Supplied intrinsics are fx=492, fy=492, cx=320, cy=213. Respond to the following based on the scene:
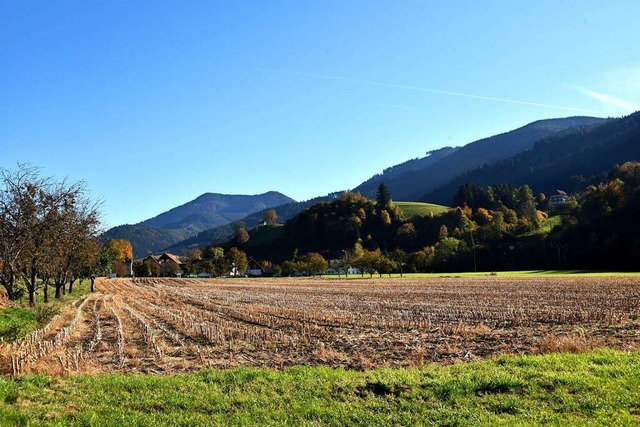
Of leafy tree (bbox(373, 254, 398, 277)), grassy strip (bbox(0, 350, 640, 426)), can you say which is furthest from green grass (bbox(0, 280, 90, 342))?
leafy tree (bbox(373, 254, 398, 277))

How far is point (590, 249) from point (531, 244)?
17756 mm

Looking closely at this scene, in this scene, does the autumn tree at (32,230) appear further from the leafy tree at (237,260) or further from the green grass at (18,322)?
the leafy tree at (237,260)

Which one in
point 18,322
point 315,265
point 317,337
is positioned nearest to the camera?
point 317,337

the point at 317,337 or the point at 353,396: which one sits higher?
the point at 353,396

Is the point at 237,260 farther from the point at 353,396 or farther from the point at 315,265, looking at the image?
the point at 353,396

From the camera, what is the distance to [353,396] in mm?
11070

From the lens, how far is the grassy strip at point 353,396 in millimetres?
9461

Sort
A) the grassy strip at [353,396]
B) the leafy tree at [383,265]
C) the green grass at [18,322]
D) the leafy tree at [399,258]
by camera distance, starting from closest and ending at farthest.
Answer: the grassy strip at [353,396] → the green grass at [18,322] → the leafy tree at [383,265] → the leafy tree at [399,258]

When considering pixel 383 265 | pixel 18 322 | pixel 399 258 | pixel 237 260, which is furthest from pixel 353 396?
pixel 237 260

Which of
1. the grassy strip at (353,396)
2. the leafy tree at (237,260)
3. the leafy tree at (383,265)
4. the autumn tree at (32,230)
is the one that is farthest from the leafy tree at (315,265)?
the grassy strip at (353,396)

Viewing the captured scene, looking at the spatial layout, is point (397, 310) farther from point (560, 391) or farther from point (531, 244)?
point (531, 244)

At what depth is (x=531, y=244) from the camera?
434 ft

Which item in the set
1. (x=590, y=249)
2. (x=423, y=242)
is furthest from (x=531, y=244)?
(x=423, y=242)

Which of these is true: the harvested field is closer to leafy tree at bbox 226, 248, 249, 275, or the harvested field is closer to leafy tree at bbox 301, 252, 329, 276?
leafy tree at bbox 301, 252, 329, 276
